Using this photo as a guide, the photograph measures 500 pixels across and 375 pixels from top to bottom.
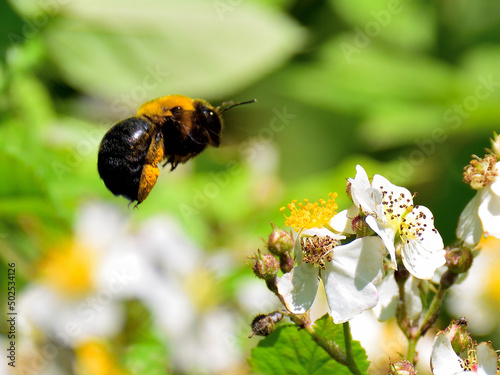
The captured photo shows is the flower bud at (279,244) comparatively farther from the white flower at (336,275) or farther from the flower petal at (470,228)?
the flower petal at (470,228)

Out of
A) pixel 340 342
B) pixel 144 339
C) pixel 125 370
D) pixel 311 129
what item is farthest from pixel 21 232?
pixel 311 129

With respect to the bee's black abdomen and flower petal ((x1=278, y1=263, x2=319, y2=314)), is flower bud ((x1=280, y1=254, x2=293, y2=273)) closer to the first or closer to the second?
flower petal ((x1=278, y1=263, x2=319, y2=314))

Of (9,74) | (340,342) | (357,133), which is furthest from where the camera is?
(357,133)

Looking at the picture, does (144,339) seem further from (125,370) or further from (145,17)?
(145,17)

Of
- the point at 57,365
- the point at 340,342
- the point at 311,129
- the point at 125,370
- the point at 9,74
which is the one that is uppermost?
the point at 340,342

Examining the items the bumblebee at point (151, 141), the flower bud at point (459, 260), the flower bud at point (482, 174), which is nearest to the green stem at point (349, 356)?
the flower bud at point (459, 260)

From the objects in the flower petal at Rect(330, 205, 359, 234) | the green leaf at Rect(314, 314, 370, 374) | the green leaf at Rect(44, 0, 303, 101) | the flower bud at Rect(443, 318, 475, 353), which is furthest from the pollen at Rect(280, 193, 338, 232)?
the green leaf at Rect(44, 0, 303, 101)
